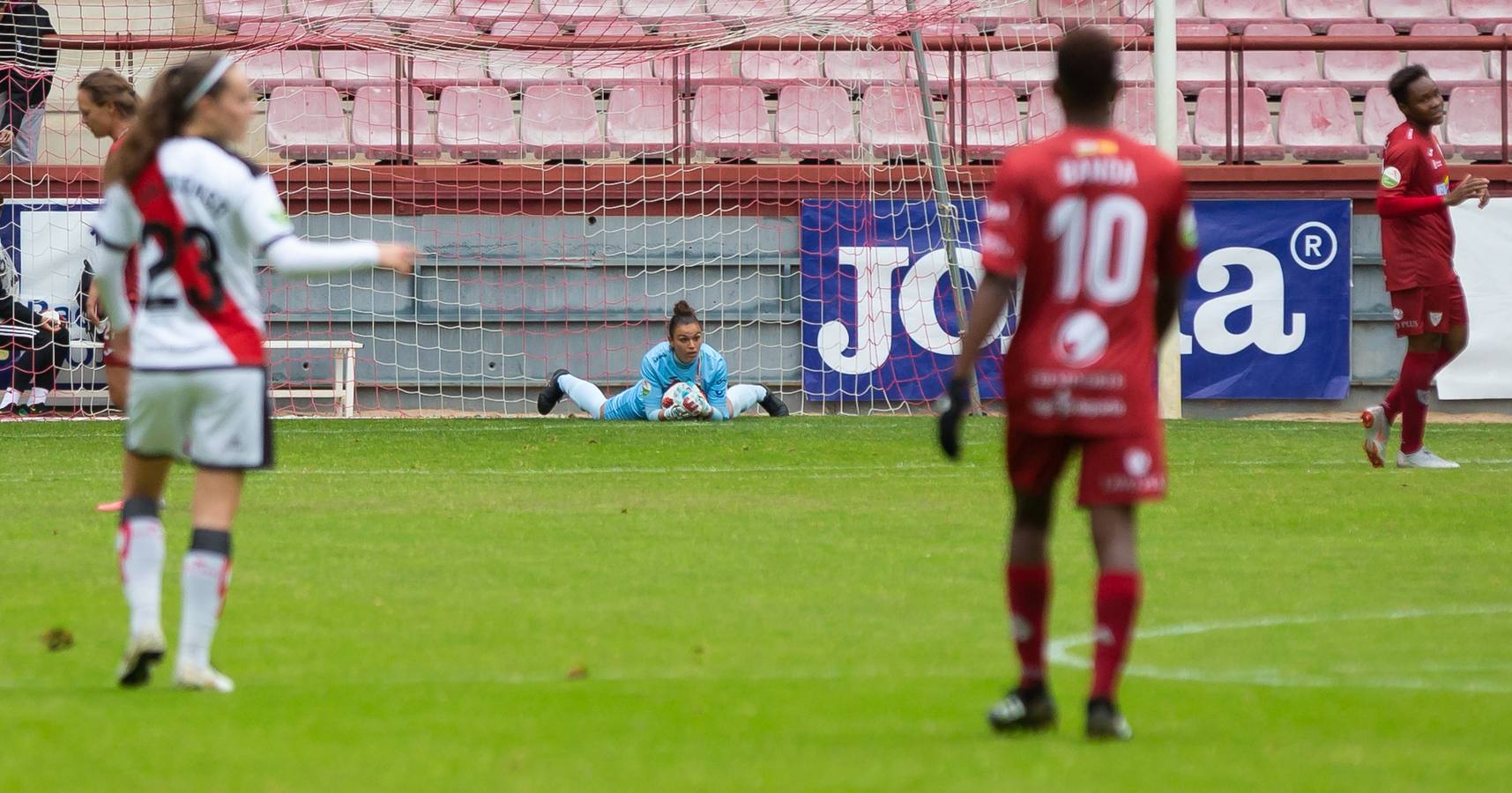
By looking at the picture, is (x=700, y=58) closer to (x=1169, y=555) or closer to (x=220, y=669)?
(x=1169, y=555)

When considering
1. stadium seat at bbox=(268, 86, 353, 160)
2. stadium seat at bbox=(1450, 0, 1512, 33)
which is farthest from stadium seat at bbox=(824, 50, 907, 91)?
stadium seat at bbox=(1450, 0, 1512, 33)

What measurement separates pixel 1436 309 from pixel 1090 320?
7.49m

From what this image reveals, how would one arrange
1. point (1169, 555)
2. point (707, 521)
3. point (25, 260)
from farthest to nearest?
point (25, 260) < point (707, 521) < point (1169, 555)

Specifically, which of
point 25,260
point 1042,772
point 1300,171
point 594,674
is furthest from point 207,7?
point 1042,772

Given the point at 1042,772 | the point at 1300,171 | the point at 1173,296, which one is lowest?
the point at 1042,772

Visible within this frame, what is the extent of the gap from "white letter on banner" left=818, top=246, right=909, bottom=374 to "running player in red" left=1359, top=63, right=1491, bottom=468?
5.84 m

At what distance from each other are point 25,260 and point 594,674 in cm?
→ 1300

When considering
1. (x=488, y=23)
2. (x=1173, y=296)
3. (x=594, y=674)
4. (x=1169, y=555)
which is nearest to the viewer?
(x=1173, y=296)

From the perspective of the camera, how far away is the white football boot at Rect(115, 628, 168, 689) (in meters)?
4.82

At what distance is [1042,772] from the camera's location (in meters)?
3.84

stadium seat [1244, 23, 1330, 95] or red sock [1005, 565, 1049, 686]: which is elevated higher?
stadium seat [1244, 23, 1330, 95]

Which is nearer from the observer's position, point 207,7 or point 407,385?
point 407,385

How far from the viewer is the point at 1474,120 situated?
18.9m

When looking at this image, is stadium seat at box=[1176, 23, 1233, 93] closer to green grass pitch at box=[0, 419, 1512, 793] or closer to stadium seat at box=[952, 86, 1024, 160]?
stadium seat at box=[952, 86, 1024, 160]
